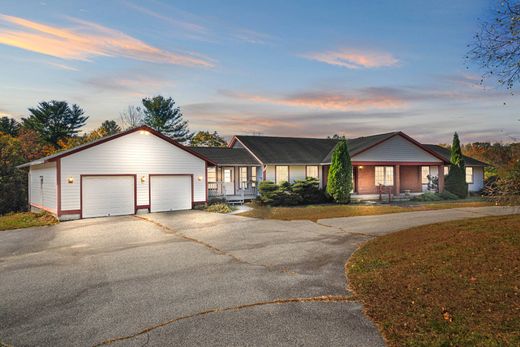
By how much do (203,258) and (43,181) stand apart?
16.5m

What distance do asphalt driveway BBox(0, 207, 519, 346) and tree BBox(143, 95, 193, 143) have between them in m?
44.7

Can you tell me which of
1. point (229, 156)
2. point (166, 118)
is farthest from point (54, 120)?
point (229, 156)

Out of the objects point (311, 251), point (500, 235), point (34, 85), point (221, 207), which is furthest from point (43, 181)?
point (500, 235)

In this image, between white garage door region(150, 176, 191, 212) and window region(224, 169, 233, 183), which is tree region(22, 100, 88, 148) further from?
white garage door region(150, 176, 191, 212)

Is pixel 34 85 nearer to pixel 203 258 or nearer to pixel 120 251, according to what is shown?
pixel 120 251

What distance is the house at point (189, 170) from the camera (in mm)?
18453

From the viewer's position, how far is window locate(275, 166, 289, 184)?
2662cm

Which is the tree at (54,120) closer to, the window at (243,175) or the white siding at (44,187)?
the white siding at (44,187)

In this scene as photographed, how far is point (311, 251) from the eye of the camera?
33.5 feet

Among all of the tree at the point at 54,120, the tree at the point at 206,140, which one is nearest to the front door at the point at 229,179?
the tree at the point at 206,140

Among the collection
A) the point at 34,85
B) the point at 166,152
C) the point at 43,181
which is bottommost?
the point at 43,181

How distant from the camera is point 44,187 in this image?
20375 mm

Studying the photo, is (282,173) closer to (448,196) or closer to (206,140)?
(448,196)

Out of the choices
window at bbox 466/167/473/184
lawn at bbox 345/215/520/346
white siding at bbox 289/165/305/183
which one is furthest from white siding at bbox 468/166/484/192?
lawn at bbox 345/215/520/346
